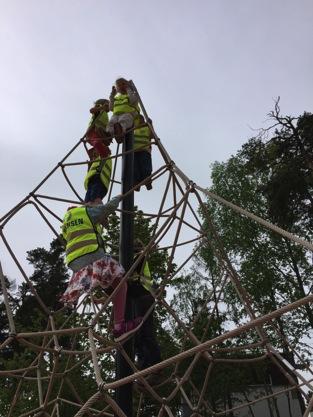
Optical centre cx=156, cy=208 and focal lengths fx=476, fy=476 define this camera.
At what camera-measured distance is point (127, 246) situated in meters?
3.94

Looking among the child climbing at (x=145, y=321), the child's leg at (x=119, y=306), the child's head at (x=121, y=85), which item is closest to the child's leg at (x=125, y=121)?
the child's head at (x=121, y=85)

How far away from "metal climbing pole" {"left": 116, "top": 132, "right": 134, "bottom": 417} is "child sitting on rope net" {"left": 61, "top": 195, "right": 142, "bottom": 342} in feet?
0.47

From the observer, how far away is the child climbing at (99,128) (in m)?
5.10

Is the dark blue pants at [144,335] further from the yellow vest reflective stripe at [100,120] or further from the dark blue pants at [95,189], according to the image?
the yellow vest reflective stripe at [100,120]

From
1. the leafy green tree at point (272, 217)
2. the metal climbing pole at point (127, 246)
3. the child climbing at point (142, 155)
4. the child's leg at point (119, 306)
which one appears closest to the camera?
the metal climbing pole at point (127, 246)

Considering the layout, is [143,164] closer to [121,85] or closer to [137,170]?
[137,170]

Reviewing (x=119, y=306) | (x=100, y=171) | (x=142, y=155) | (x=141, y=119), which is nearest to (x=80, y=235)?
(x=119, y=306)

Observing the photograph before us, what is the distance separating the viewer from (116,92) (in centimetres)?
523

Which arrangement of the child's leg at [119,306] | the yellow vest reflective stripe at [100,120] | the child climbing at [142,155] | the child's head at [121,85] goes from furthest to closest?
the yellow vest reflective stripe at [100,120] < the child's head at [121,85] < the child climbing at [142,155] < the child's leg at [119,306]

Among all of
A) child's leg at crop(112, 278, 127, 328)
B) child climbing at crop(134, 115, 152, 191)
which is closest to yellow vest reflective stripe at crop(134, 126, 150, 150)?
child climbing at crop(134, 115, 152, 191)

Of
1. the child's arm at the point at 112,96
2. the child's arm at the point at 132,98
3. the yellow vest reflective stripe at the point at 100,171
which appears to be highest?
the child's arm at the point at 112,96

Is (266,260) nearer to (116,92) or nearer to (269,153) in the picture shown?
(269,153)

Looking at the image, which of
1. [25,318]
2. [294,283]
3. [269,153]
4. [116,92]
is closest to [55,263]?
[25,318]

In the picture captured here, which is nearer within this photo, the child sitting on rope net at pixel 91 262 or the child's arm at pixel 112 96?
the child sitting on rope net at pixel 91 262
